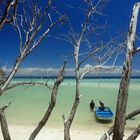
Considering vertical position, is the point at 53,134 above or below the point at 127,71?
below

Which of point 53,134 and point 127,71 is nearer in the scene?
point 127,71

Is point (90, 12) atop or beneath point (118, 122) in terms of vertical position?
atop

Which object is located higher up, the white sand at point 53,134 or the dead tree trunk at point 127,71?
the dead tree trunk at point 127,71

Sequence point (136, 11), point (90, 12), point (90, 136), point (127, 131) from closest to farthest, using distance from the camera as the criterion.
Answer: point (136, 11), point (90, 12), point (90, 136), point (127, 131)

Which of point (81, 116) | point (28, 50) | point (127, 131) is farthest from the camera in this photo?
point (81, 116)

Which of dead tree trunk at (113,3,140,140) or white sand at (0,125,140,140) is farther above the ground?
dead tree trunk at (113,3,140,140)

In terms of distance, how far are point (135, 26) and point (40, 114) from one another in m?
23.6

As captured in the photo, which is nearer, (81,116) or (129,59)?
(129,59)

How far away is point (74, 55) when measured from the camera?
762cm

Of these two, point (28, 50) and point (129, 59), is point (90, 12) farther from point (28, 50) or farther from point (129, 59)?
point (129, 59)

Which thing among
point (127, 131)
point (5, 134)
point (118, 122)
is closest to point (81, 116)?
point (127, 131)

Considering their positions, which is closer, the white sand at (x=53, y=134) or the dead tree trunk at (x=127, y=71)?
the dead tree trunk at (x=127, y=71)

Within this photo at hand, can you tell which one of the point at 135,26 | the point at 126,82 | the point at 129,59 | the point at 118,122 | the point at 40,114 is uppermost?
the point at 135,26

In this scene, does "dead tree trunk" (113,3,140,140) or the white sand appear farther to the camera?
the white sand
